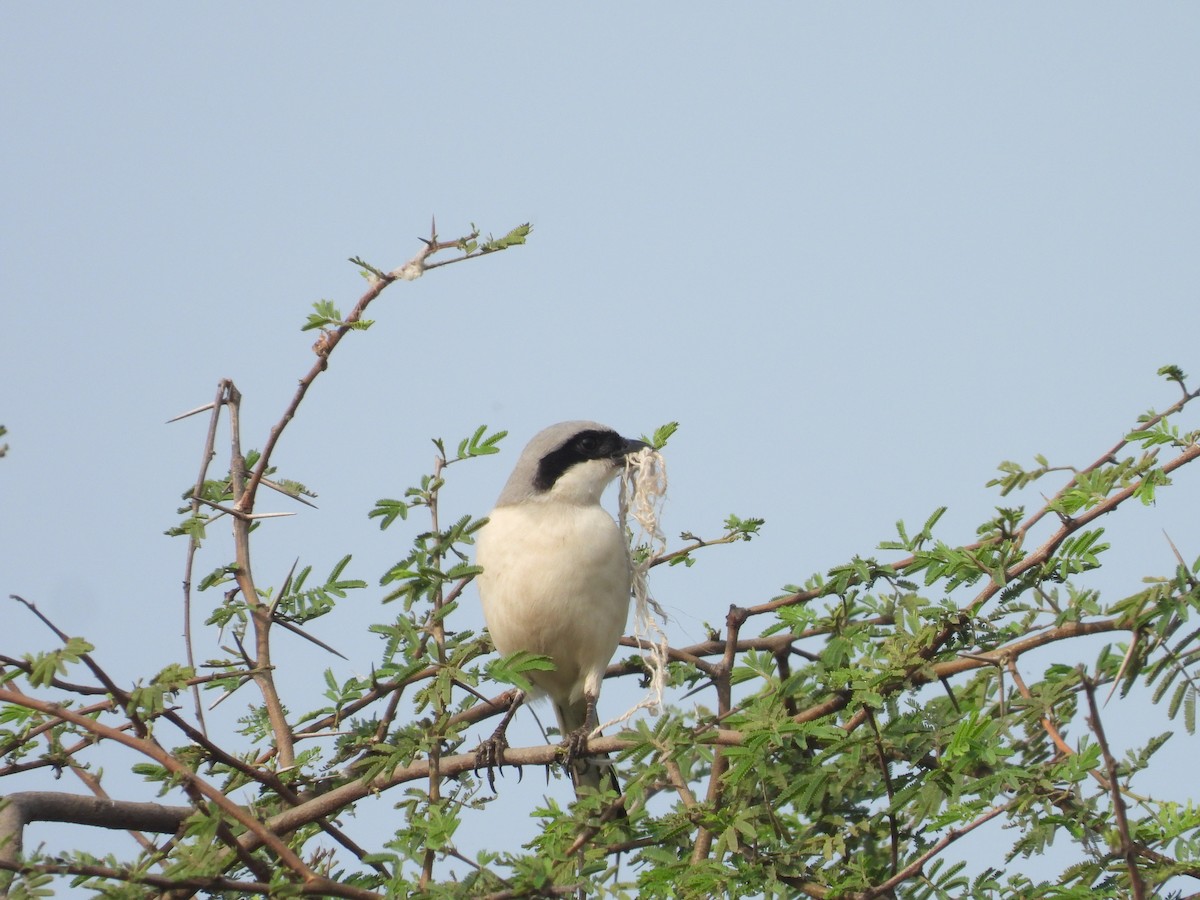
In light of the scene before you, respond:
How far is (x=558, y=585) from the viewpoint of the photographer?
4.21 metres

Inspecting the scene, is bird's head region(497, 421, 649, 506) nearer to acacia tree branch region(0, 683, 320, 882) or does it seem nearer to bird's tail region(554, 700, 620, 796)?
bird's tail region(554, 700, 620, 796)

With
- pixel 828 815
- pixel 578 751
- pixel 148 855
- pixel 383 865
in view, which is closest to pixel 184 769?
pixel 148 855

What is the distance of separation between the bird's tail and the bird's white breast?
0.95 feet

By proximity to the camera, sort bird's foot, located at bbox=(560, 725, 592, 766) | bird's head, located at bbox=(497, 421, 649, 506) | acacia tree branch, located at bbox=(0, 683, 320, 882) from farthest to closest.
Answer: bird's head, located at bbox=(497, 421, 649, 506) → bird's foot, located at bbox=(560, 725, 592, 766) → acacia tree branch, located at bbox=(0, 683, 320, 882)

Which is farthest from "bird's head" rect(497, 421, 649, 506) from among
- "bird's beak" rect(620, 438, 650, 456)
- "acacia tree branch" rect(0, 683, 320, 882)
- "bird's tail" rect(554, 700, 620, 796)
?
"acacia tree branch" rect(0, 683, 320, 882)

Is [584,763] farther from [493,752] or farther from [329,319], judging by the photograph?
[329,319]

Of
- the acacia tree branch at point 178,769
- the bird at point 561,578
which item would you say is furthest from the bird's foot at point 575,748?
the acacia tree branch at point 178,769

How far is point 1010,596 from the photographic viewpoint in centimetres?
318

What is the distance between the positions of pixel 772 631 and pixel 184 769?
5.15 feet

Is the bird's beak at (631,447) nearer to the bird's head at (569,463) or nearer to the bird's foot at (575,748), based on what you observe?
the bird's head at (569,463)

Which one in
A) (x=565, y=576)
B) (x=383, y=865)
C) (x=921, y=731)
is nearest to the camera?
(x=383, y=865)

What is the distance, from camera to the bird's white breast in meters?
4.21

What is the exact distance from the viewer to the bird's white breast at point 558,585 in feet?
13.8

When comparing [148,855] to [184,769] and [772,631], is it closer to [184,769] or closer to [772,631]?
[184,769]
